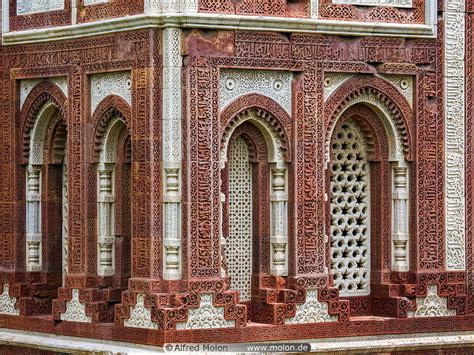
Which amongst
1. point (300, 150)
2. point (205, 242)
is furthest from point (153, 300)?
point (300, 150)

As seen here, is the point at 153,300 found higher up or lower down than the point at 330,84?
lower down

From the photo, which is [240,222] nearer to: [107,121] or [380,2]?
[107,121]

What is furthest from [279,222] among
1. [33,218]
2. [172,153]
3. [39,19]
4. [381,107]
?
[39,19]

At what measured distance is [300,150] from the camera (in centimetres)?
2386

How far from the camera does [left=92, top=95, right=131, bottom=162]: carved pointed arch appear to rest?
23766 mm

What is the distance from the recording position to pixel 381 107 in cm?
2453

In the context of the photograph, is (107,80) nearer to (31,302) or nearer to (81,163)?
(81,163)

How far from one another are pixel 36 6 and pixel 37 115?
1.20m

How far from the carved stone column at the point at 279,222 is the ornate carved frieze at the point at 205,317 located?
979mm

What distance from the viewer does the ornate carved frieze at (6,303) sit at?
84.0 feet

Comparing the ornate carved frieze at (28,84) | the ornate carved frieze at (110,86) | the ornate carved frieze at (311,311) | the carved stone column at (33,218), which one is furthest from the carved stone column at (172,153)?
the carved stone column at (33,218)

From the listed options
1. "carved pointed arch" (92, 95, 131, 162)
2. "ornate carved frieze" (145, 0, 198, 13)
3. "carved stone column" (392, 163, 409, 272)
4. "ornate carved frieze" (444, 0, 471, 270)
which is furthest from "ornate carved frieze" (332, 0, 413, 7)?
"carved pointed arch" (92, 95, 131, 162)

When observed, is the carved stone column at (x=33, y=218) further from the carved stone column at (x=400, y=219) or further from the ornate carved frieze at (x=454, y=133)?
the ornate carved frieze at (x=454, y=133)

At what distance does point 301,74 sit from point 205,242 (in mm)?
2109
